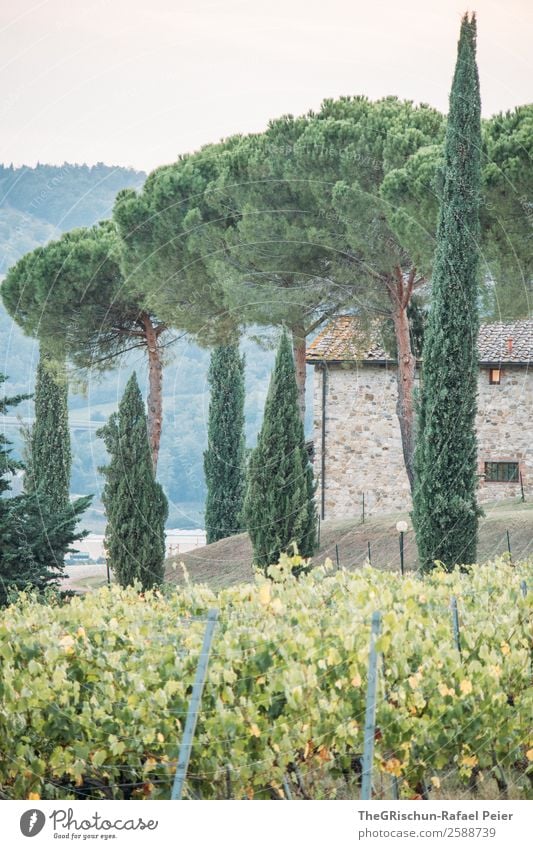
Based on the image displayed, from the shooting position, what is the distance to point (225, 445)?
40.0ft

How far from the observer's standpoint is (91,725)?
4.30 meters

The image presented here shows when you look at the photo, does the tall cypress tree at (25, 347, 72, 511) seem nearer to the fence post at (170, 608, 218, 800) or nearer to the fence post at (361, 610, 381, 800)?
the fence post at (170, 608, 218, 800)

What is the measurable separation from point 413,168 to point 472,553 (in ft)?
11.5

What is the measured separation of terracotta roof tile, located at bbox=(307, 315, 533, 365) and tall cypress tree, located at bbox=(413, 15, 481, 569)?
101 inches

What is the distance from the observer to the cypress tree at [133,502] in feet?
23.6

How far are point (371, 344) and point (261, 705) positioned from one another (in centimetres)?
887

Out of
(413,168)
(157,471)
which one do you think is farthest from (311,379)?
(157,471)

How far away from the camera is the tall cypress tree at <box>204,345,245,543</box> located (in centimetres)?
1112

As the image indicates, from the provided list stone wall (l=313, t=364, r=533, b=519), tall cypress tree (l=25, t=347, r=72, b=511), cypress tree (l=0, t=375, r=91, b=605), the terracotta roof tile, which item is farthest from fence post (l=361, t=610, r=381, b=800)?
stone wall (l=313, t=364, r=533, b=519)

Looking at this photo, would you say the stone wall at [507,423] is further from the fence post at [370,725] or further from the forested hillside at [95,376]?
the fence post at [370,725]

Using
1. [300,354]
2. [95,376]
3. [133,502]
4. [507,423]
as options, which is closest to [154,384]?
[95,376]

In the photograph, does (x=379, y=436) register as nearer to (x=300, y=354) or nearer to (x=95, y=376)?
(x=300, y=354)

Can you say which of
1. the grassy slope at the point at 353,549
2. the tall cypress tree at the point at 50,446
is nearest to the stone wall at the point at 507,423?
the grassy slope at the point at 353,549
